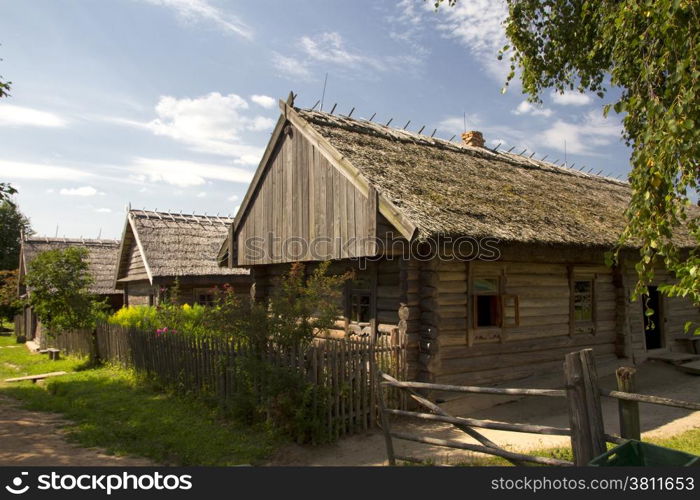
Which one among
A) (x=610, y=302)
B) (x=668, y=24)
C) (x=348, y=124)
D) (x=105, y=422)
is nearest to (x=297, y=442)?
(x=105, y=422)

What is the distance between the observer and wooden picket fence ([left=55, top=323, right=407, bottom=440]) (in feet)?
24.6

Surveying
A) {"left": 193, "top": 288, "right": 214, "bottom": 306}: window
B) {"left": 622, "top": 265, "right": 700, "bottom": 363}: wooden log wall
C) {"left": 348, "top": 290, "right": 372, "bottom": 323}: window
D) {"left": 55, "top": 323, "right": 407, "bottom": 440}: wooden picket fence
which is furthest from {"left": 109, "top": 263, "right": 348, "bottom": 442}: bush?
{"left": 193, "top": 288, "right": 214, "bottom": 306}: window

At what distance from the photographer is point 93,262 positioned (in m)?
24.6

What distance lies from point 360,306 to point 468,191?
336 centimetres

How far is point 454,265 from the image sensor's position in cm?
939

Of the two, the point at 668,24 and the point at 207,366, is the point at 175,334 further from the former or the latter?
the point at 668,24

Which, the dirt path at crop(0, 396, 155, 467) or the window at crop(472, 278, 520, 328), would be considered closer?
the dirt path at crop(0, 396, 155, 467)

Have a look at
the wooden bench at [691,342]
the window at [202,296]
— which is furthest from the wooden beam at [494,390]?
the window at [202,296]

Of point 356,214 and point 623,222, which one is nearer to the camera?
point 356,214

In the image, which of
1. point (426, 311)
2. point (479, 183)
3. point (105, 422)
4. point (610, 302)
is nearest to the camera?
point (105, 422)

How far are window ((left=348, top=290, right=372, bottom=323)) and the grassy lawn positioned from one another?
11.8ft

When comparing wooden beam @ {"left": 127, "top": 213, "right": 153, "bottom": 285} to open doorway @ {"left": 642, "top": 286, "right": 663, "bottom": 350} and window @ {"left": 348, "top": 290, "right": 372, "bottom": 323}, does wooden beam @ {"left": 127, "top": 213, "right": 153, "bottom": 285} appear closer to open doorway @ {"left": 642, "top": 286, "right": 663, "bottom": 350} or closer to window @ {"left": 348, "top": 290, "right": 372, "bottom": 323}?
window @ {"left": 348, "top": 290, "right": 372, "bottom": 323}

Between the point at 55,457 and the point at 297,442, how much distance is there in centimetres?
315

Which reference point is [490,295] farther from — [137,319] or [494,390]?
[137,319]
